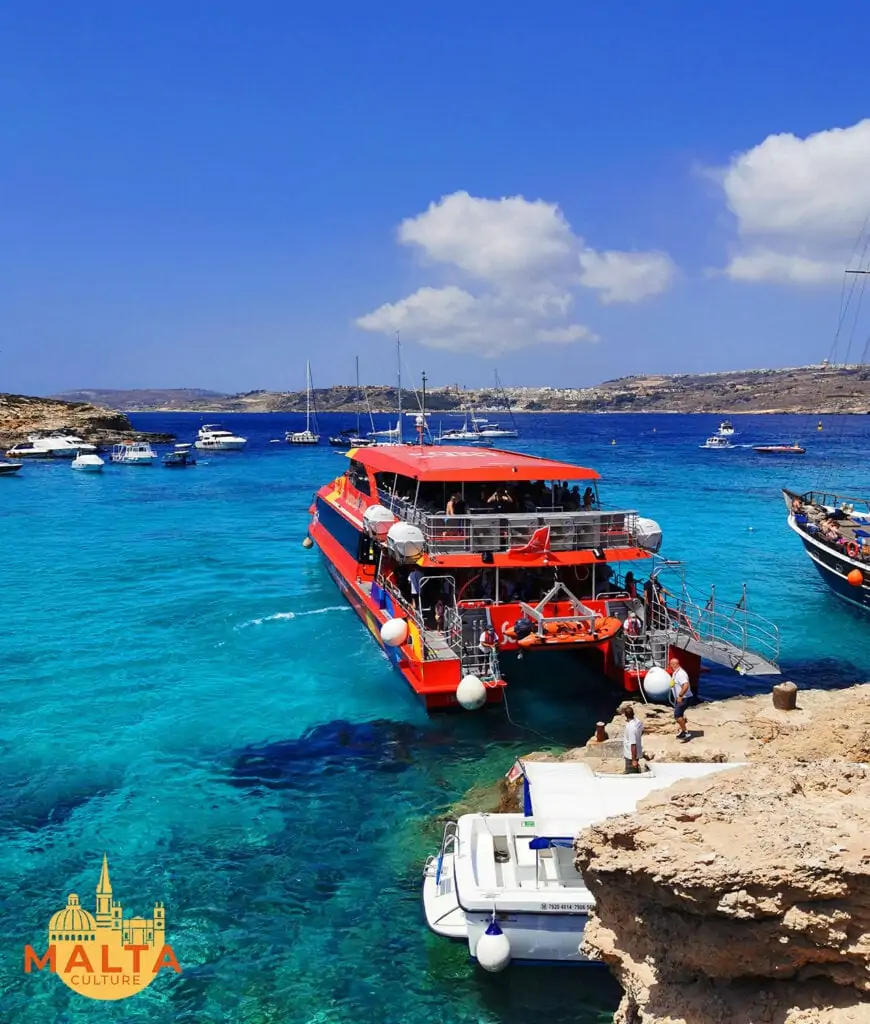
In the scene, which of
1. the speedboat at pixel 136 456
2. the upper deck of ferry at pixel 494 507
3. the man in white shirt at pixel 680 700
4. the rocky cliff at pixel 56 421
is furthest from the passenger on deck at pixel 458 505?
the rocky cliff at pixel 56 421

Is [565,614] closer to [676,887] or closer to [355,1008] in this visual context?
[355,1008]

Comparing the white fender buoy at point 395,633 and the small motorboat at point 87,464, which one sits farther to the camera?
the small motorboat at point 87,464

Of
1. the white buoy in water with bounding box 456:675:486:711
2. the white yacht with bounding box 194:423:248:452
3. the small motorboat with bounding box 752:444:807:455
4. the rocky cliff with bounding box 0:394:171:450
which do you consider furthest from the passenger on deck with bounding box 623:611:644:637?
the white yacht with bounding box 194:423:248:452

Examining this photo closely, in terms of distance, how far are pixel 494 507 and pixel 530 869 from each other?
34.7 ft

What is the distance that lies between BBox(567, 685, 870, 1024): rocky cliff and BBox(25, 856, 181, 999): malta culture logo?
209 inches

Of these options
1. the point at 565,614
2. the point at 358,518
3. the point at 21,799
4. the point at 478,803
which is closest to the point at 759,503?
the point at 358,518

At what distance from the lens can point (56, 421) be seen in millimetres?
88625

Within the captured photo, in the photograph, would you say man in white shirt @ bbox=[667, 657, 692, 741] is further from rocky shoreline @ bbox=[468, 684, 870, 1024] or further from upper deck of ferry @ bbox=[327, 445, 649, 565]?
rocky shoreline @ bbox=[468, 684, 870, 1024]

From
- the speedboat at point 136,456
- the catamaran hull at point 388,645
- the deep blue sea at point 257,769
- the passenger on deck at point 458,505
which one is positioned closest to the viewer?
the deep blue sea at point 257,769

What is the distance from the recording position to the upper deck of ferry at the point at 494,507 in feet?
54.2

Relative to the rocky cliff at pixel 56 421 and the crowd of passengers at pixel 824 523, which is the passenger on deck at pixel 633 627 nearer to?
the crowd of passengers at pixel 824 523

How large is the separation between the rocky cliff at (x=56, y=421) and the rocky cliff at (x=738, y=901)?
8889 centimetres

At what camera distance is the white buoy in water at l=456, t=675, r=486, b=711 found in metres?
14.1

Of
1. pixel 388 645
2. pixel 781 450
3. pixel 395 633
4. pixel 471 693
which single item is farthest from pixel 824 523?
pixel 781 450
